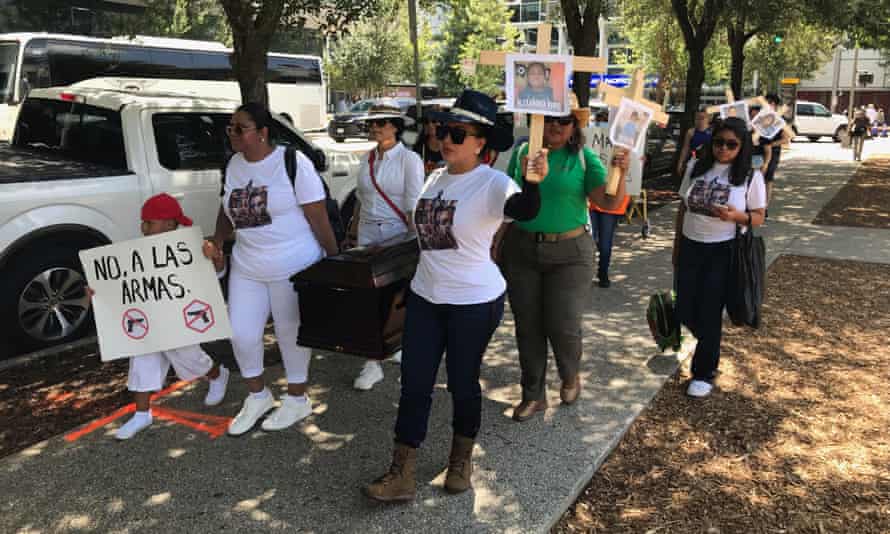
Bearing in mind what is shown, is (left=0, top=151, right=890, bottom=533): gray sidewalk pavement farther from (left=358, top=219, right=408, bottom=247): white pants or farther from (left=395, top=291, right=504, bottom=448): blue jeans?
(left=358, top=219, right=408, bottom=247): white pants

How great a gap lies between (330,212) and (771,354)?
328 centimetres

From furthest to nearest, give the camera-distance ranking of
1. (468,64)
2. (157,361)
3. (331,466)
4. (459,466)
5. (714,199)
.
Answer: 1. (468,64)
2. (714,199)
3. (157,361)
4. (331,466)
5. (459,466)

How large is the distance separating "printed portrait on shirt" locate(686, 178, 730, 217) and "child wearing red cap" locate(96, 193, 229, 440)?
2.75 metres

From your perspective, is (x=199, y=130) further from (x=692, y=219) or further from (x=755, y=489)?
(x=755, y=489)

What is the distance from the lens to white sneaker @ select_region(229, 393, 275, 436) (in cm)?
396

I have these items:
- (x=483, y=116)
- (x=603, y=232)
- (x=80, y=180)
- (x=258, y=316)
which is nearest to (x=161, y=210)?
(x=258, y=316)

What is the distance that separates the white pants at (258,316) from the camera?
3816 mm

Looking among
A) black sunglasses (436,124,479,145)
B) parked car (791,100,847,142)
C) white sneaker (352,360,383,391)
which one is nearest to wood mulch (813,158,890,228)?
white sneaker (352,360,383,391)

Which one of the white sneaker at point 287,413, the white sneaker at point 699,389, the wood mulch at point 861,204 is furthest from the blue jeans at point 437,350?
the wood mulch at point 861,204

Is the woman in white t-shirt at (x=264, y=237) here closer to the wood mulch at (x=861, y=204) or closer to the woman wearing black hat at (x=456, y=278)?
the woman wearing black hat at (x=456, y=278)

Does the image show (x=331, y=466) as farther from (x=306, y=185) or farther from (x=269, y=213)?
(x=306, y=185)

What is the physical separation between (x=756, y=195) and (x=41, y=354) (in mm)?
4975

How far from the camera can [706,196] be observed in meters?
4.24

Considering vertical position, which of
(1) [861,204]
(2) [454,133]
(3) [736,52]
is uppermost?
(3) [736,52]
